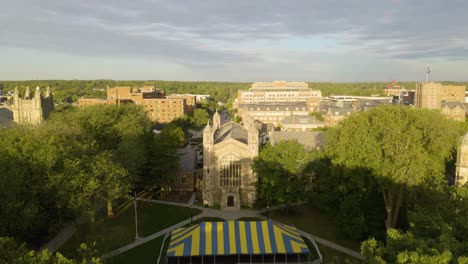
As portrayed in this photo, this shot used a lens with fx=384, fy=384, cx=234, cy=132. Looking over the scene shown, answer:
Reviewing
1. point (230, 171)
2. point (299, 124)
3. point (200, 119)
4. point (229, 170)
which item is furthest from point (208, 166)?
point (200, 119)

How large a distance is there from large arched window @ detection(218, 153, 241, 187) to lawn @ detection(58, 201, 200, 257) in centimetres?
516

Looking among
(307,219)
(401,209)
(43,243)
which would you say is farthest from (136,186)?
(401,209)

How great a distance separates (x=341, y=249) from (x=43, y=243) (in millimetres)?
28134

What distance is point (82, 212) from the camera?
33500mm

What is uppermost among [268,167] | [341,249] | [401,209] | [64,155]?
[64,155]

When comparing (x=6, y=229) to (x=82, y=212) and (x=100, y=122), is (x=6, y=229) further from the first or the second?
(x=100, y=122)

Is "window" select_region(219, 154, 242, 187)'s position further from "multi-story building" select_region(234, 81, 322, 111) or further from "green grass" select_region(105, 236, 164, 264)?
"multi-story building" select_region(234, 81, 322, 111)

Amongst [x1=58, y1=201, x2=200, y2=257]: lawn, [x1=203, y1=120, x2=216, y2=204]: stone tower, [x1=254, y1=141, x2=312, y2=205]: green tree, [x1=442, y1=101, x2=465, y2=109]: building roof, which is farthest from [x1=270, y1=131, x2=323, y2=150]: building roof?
[x1=442, y1=101, x2=465, y2=109]: building roof

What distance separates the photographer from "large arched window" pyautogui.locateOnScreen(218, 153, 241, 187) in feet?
155

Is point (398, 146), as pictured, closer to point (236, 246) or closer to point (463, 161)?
point (463, 161)

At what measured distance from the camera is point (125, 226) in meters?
40.9

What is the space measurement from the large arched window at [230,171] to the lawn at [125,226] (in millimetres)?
5158

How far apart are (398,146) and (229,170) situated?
819 inches

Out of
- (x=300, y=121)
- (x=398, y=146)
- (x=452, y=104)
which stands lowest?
(x=300, y=121)
